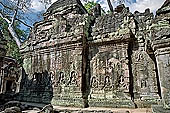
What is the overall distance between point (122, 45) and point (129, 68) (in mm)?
1013

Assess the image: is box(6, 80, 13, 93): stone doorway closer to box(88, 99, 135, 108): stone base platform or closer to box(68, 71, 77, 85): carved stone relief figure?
box(68, 71, 77, 85): carved stone relief figure

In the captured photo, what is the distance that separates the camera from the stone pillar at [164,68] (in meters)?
2.91

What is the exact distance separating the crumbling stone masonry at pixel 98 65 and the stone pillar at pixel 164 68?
6.23 ft

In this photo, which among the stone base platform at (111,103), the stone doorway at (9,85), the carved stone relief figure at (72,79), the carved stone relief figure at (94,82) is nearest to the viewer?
the stone base platform at (111,103)

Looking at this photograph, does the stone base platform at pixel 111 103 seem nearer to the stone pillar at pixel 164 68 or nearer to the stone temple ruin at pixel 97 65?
the stone temple ruin at pixel 97 65

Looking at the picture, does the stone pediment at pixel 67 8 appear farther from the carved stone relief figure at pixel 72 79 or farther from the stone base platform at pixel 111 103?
the stone base platform at pixel 111 103

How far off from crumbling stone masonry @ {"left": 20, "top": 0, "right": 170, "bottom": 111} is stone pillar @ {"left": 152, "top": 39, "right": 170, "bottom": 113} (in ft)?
6.23

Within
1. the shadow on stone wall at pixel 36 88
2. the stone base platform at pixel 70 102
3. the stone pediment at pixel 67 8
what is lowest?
the stone base platform at pixel 70 102

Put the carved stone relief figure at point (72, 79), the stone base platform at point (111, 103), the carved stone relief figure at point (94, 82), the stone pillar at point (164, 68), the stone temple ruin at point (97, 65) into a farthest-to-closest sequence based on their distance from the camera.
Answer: the carved stone relief figure at point (72, 79) → the carved stone relief figure at point (94, 82) → the stone temple ruin at point (97, 65) → the stone base platform at point (111, 103) → the stone pillar at point (164, 68)

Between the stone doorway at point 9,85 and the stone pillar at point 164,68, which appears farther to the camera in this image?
the stone doorway at point 9,85

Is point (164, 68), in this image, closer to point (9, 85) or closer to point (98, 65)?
point (98, 65)

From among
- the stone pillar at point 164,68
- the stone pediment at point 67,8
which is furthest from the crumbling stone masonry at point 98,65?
the stone pediment at point 67,8

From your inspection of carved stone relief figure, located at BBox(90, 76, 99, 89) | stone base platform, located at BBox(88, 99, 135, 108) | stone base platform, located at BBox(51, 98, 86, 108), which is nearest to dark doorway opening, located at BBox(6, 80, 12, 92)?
stone base platform, located at BBox(51, 98, 86, 108)

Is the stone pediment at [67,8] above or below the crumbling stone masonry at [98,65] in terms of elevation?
above
